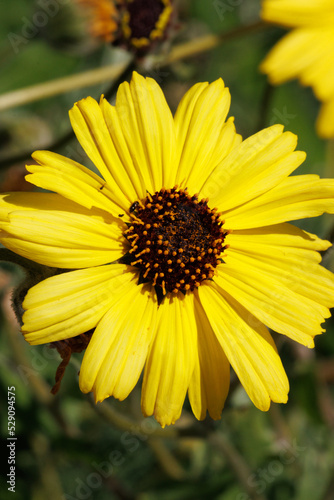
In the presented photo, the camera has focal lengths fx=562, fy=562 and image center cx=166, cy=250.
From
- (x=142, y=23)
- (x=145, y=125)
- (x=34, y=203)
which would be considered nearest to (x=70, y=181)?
(x=34, y=203)

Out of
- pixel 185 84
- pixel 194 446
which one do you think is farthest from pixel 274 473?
pixel 185 84

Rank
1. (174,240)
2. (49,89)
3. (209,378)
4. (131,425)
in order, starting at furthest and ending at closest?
(49,89) → (131,425) → (174,240) → (209,378)

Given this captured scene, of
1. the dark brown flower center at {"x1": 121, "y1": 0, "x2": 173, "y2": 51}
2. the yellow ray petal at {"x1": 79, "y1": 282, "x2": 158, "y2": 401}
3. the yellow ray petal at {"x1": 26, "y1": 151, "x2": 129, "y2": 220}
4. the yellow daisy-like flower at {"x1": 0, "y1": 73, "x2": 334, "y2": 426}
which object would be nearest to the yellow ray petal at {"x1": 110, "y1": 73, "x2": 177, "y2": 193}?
the yellow daisy-like flower at {"x1": 0, "y1": 73, "x2": 334, "y2": 426}

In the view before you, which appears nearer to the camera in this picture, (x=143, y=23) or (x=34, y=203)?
(x=34, y=203)

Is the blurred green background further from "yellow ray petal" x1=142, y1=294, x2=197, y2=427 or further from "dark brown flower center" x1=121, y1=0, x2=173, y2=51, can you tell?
"yellow ray petal" x1=142, y1=294, x2=197, y2=427

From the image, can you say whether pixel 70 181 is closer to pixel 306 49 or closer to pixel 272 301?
pixel 272 301

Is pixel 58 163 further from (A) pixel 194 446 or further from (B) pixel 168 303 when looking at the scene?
(A) pixel 194 446

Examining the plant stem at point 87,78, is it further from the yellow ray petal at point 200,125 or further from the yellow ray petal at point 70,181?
the yellow ray petal at point 70,181
